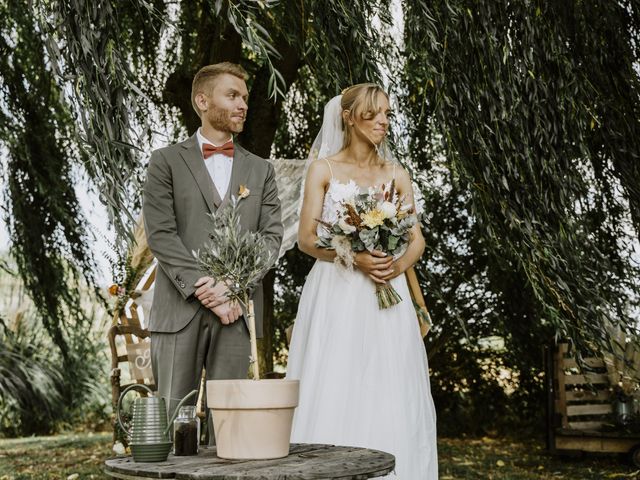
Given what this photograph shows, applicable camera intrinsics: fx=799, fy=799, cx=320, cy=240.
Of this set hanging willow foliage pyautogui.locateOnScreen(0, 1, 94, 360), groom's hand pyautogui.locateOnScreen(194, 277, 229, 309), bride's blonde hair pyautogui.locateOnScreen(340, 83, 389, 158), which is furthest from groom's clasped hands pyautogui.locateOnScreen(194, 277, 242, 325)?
hanging willow foliage pyautogui.locateOnScreen(0, 1, 94, 360)

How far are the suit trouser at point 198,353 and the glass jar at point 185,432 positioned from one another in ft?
1.72

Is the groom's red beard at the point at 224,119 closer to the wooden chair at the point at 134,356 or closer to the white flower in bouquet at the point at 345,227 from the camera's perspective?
the white flower in bouquet at the point at 345,227

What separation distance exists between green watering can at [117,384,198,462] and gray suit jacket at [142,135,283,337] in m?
0.64

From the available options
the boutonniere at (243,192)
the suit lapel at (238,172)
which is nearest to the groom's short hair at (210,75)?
the suit lapel at (238,172)

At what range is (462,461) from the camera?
269 inches

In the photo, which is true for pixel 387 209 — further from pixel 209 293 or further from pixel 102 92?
pixel 102 92

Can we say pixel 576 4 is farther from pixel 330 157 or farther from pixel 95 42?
pixel 95 42

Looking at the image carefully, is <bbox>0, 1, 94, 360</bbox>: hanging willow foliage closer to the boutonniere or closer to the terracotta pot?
the boutonniere

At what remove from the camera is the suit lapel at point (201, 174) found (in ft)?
9.43

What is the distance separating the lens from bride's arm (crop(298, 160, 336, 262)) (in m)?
3.46

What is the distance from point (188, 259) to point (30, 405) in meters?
7.33

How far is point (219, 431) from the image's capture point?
2.09 meters

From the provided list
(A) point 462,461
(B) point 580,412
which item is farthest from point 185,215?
(B) point 580,412

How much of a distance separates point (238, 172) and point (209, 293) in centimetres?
50
